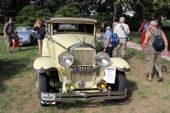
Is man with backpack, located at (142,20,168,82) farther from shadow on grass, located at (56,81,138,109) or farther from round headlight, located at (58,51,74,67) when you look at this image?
round headlight, located at (58,51,74,67)

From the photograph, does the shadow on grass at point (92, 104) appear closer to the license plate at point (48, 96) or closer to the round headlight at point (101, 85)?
the round headlight at point (101, 85)

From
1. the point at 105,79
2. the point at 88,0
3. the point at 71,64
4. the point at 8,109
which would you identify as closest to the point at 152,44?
the point at 105,79

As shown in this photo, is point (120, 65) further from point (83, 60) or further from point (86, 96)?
point (86, 96)

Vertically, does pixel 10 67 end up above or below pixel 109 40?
below

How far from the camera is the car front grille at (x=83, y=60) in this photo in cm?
870

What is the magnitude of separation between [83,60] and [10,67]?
17.2 feet

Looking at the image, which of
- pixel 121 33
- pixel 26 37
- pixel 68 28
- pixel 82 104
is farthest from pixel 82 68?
pixel 26 37

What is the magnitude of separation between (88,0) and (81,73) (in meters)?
35.1

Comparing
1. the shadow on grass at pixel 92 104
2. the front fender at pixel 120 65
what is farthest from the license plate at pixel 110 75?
the shadow on grass at pixel 92 104

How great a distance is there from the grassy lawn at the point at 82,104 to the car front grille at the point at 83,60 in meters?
0.66

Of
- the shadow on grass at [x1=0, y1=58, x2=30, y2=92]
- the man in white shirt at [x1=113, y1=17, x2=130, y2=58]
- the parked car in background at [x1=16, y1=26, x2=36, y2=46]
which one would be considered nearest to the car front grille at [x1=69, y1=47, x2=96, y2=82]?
the shadow on grass at [x1=0, y1=58, x2=30, y2=92]

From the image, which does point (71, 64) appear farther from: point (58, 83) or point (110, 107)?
point (110, 107)

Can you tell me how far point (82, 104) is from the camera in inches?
351

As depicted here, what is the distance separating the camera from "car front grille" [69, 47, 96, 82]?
8703 mm
